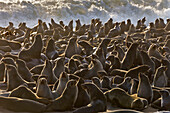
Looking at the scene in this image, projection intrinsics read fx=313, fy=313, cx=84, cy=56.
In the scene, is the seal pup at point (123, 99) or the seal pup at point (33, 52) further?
the seal pup at point (33, 52)

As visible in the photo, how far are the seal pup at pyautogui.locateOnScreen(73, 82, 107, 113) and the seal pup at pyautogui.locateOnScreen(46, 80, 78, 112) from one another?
0.19 meters

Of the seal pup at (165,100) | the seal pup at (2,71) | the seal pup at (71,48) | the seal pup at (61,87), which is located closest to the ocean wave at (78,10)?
the seal pup at (71,48)

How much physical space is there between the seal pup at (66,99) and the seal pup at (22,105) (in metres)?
0.14

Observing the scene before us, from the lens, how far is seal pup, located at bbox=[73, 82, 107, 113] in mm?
4781

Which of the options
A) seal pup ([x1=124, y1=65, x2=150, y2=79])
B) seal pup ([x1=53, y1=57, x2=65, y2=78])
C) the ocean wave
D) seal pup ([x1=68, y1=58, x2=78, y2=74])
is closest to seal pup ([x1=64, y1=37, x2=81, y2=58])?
seal pup ([x1=68, y1=58, x2=78, y2=74])

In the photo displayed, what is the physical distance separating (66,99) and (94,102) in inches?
17.5

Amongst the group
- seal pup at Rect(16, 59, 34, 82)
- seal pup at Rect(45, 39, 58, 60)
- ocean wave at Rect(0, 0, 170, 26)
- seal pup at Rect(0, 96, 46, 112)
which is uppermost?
ocean wave at Rect(0, 0, 170, 26)

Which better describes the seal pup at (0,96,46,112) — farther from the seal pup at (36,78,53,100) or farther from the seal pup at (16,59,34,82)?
the seal pup at (16,59,34,82)

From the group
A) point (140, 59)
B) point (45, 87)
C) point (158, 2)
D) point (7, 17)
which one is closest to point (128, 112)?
point (45, 87)

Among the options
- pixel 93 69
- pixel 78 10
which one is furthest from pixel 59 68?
pixel 78 10

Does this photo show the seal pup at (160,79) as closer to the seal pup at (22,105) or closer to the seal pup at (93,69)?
the seal pup at (93,69)

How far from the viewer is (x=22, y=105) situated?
480 centimetres

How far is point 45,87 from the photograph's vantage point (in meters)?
5.18

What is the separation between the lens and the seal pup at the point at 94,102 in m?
4.78
